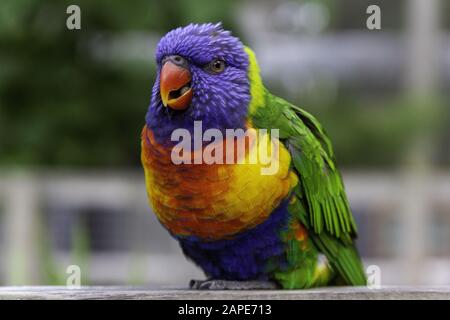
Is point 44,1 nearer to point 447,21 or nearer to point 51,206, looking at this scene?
point 51,206

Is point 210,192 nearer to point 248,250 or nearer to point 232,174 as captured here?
point 232,174

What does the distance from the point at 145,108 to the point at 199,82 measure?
1.84m

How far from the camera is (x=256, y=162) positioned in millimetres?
1254

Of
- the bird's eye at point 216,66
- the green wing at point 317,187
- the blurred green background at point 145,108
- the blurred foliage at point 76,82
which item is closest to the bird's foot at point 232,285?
the green wing at point 317,187

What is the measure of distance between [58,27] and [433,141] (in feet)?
6.46

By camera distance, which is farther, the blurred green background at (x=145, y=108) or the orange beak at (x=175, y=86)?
the blurred green background at (x=145, y=108)

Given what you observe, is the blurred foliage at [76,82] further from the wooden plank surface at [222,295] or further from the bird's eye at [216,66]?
the wooden plank surface at [222,295]

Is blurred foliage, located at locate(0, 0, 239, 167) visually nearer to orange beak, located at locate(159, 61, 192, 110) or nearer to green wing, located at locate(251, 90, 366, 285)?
green wing, located at locate(251, 90, 366, 285)

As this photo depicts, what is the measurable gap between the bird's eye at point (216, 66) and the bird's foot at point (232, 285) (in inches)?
15.4

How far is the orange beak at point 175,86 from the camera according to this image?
3.92ft

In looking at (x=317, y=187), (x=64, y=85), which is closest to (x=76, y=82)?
(x=64, y=85)

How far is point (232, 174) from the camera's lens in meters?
1.24

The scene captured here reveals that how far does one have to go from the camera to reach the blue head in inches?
48.0
